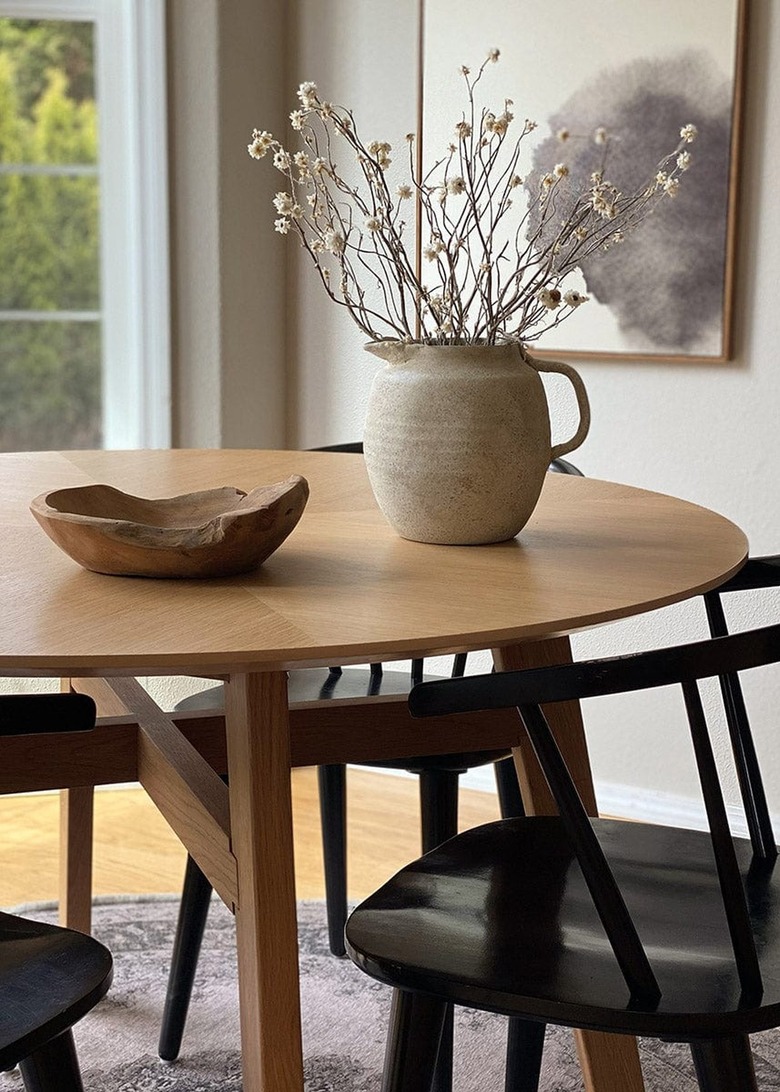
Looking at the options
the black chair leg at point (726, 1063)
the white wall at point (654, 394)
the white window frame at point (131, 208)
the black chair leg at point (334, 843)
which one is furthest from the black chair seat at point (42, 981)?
the white window frame at point (131, 208)

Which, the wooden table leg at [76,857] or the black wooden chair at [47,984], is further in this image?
the wooden table leg at [76,857]

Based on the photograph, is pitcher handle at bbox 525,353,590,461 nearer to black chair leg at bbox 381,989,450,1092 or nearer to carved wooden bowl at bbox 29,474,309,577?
carved wooden bowl at bbox 29,474,309,577

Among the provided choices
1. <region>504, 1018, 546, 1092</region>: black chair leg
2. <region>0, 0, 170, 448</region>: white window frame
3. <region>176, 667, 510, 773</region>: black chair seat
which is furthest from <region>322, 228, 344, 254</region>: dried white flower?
<region>0, 0, 170, 448</region>: white window frame

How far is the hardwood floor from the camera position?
9.59ft

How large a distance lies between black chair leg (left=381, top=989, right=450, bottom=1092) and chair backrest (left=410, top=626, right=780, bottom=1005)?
0.21 metres

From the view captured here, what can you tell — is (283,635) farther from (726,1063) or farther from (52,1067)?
(726,1063)

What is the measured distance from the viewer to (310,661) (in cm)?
118

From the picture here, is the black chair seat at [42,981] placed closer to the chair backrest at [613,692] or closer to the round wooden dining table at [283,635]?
the round wooden dining table at [283,635]

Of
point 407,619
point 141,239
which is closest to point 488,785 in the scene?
point 141,239

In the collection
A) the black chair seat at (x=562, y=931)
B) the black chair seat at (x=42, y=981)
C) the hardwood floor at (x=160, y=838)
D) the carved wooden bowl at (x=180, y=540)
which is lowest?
the hardwood floor at (x=160, y=838)

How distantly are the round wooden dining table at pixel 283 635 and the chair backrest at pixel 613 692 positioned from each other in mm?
59

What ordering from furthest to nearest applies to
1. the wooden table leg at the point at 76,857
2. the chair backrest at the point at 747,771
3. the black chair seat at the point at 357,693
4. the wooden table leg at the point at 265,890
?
the wooden table leg at the point at 76,857 < the black chair seat at the point at 357,693 < the chair backrest at the point at 747,771 < the wooden table leg at the point at 265,890

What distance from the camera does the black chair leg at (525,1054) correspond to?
5.79ft

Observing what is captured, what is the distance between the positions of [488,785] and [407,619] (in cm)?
227
